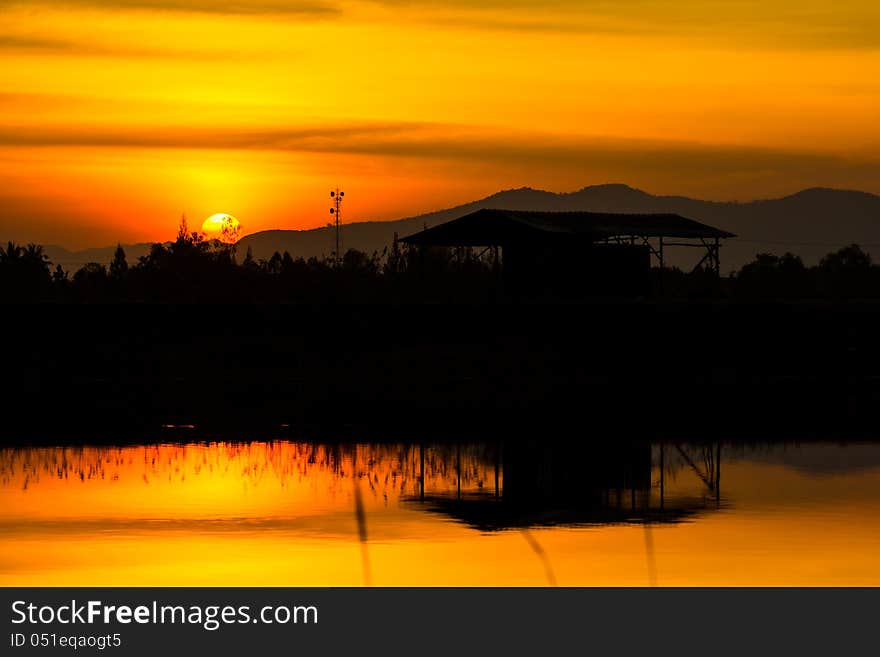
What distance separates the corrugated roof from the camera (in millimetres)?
68312

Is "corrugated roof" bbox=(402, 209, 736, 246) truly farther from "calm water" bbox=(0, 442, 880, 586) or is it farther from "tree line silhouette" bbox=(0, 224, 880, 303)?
"calm water" bbox=(0, 442, 880, 586)

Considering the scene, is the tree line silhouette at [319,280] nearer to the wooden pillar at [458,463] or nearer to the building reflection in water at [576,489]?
the wooden pillar at [458,463]

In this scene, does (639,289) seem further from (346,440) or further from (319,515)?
(319,515)

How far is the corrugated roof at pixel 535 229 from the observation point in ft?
224

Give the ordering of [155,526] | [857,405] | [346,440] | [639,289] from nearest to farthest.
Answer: [155,526]
[346,440]
[857,405]
[639,289]

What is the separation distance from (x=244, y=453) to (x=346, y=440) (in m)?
2.99

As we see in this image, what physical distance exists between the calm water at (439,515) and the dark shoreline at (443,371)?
372 centimetres

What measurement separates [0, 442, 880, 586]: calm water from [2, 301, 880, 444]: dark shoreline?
372 cm

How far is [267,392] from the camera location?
156 ft

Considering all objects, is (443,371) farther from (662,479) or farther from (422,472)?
(662,479)

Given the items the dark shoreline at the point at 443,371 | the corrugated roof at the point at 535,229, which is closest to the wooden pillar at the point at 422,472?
the dark shoreline at the point at 443,371

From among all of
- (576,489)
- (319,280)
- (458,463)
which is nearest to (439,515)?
(576,489)
